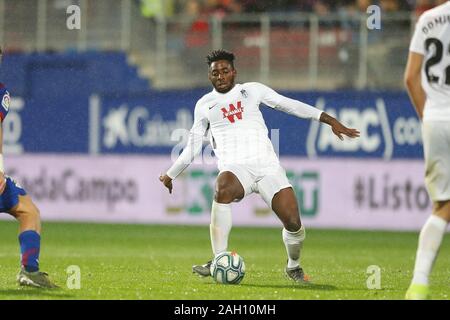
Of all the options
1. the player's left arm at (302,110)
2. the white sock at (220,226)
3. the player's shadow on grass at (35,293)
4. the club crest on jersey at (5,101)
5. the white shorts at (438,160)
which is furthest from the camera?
the white sock at (220,226)

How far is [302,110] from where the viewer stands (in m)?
11.2

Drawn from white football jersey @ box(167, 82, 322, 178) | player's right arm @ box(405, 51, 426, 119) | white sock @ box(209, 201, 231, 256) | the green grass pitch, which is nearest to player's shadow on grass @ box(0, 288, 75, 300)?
the green grass pitch

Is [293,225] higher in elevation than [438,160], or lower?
lower

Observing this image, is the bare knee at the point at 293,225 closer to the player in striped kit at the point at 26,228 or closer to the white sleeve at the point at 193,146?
the white sleeve at the point at 193,146

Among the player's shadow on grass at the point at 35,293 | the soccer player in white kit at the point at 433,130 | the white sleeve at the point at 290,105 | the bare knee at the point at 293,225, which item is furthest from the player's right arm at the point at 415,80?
the player's shadow on grass at the point at 35,293

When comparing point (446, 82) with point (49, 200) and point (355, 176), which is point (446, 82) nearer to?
point (355, 176)

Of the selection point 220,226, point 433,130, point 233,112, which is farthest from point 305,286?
point 433,130

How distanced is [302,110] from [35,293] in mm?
3175

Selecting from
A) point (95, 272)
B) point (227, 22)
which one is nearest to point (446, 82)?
point (95, 272)

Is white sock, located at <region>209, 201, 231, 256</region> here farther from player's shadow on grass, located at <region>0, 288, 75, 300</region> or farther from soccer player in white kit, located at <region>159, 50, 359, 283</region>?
player's shadow on grass, located at <region>0, 288, 75, 300</region>

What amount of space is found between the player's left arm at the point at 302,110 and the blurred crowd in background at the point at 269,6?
34.3 feet

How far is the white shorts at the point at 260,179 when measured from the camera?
446 inches

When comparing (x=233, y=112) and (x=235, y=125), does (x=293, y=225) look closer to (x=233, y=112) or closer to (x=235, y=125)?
(x=235, y=125)

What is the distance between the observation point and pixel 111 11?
2234 centimetres
